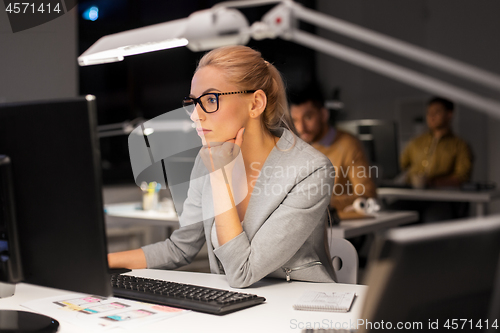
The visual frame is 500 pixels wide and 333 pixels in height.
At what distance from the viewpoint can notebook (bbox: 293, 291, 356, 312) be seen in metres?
1.04

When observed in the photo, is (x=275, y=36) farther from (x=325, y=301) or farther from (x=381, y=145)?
(x=325, y=301)

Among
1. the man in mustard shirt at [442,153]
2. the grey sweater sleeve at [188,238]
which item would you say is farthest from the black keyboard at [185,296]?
the man in mustard shirt at [442,153]

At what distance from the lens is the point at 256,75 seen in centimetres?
149

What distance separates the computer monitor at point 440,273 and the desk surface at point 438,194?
140 inches

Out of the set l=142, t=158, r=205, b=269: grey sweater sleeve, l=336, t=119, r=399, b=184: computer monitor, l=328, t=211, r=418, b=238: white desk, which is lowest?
l=328, t=211, r=418, b=238: white desk

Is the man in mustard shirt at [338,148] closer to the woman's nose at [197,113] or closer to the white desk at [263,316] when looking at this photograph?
the woman's nose at [197,113]

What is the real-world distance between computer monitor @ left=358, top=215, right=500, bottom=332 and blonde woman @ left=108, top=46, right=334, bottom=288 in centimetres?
71

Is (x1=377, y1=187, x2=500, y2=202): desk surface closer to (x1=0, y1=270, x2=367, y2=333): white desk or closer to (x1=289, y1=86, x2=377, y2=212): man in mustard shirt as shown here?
(x1=289, y1=86, x2=377, y2=212): man in mustard shirt

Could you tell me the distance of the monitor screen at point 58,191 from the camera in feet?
2.87

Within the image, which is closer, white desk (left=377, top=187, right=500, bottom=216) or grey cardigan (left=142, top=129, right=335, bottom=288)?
grey cardigan (left=142, top=129, right=335, bottom=288)

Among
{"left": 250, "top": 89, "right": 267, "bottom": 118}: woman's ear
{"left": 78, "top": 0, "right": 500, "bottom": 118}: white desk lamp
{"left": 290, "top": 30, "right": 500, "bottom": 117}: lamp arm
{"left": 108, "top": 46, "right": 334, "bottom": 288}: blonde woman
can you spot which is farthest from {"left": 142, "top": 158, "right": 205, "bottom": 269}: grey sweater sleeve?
{"left": 290, "top": 30, "right": 500, "bottom": 117}: lamp arm

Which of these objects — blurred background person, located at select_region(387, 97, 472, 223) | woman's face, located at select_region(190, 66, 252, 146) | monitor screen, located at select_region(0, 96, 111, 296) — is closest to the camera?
monitor screen, located at select_region(0, 96, 111, 296)

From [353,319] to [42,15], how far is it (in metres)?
1.72

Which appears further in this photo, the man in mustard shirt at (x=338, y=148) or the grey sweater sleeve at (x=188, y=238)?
the man in mustard shirt at (x=338, y=148)
